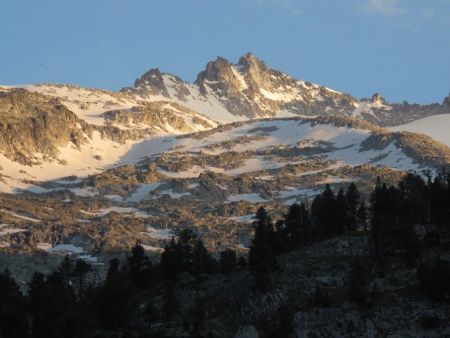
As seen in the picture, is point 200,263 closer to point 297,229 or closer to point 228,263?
point 228,263

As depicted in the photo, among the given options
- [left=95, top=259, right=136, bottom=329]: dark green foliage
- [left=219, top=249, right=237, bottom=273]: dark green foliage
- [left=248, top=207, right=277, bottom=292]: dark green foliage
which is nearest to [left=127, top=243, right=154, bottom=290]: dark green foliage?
[left=219, top=249, right=237, bottom=273]: dark green foliage

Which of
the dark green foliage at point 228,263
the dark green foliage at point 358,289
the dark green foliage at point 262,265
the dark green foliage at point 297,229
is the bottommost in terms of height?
the dark green foliage at point 358,289

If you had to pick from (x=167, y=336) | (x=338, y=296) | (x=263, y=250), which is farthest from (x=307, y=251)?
(x=167, y=336)

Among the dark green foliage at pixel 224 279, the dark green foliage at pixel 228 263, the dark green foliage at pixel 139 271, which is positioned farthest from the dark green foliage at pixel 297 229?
the dark green foliage at pixel 139 271

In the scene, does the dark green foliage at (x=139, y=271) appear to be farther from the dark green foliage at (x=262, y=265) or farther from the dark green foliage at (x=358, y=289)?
the dark green foliage at (x=358, y=289)

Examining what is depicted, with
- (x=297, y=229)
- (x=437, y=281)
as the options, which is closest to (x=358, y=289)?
(x=437, y=281)

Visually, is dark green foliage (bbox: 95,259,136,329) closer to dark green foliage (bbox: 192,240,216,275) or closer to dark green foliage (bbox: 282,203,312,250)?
dark green foliage (bbox: 192,240,216,275)

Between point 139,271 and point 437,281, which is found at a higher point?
point 139,271

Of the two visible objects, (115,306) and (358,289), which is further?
(115,306)

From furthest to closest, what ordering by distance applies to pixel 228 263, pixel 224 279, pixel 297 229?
pixel 297 229 → pixel 228 263 → pixel 224 279

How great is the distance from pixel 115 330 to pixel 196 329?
58.0ft

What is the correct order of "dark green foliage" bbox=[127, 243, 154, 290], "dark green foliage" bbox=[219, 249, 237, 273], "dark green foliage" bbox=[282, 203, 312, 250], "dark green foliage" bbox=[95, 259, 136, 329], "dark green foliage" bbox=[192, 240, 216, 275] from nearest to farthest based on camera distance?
"dark green foliage" bbox=[95, 259, 136, 329], "dark green foliage" bbox=[127, 243, 154, 290], "dark green foliage" bbox=[192, 240, 216, 275], "dark green foliage" bbox=[219, 249, 237, 273], "dark green foliage" bbox=[282, 203, 312, 250]

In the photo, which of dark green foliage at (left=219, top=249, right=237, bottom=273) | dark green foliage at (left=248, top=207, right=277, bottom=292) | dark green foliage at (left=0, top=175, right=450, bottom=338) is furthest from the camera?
dark green foliage at (left=219, top=249, right=237, bottom=273)

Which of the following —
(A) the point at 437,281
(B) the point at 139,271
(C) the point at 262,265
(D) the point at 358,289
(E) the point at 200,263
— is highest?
(E) the point at 200,263
